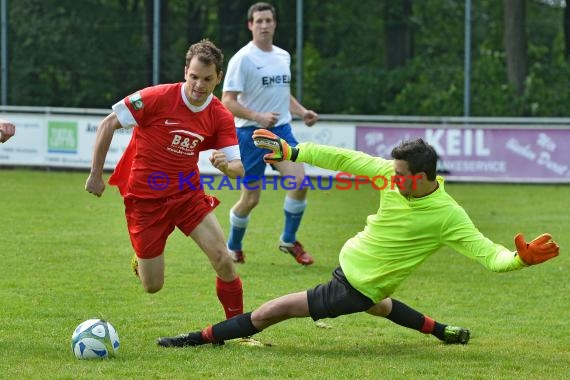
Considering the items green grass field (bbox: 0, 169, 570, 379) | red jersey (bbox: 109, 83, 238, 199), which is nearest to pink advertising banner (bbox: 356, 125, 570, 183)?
green grass field (bbox: 0, 169, 570, 379)

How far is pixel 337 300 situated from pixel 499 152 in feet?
40.7

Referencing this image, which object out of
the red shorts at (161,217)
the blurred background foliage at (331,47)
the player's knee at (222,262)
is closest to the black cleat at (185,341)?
the player's knee at (222,262)

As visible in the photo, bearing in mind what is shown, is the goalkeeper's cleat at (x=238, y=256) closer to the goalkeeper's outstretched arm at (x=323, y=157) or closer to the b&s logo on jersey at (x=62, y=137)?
the goalkeeper's outstretched arm at (x=323, y=157)

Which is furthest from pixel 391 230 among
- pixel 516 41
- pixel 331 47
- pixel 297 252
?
pixel 331 47

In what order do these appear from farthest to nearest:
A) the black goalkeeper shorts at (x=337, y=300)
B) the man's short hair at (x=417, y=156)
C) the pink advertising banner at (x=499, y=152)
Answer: the pink advertising banner at (x=499, y=152)
the black goalkeeper shorts at (x=337, y=300)
the man's short hair at (x=417, y=156)

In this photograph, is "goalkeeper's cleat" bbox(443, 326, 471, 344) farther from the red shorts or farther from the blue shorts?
the blue shorts

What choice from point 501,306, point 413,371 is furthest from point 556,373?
point 501,306

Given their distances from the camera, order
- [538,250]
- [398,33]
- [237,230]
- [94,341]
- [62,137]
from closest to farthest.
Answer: [538,250], [94,341], [237,230], [62,137], [398,33]

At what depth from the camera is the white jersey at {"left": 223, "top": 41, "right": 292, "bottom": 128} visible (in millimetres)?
9688

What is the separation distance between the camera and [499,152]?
1792 cm

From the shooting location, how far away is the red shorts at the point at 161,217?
6.62 metres

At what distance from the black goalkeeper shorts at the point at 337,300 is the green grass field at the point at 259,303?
0.25 meters

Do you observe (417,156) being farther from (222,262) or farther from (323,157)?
(222,262)

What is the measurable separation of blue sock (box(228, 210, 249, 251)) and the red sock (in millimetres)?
3058
